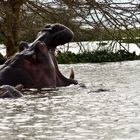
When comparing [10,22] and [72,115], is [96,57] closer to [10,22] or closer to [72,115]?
[10,22]

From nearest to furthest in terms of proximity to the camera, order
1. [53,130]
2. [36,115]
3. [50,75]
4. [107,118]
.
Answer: [53,130] < [107,118] < [36,115] < [50,75]

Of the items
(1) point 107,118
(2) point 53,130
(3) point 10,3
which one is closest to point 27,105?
(1) point 107,118

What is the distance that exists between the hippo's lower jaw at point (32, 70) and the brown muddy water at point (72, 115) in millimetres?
110

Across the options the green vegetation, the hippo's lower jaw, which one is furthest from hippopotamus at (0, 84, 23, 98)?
the green vegetation

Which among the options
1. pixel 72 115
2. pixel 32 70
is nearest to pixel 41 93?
pixel 32 70

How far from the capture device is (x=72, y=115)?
1.76 metres

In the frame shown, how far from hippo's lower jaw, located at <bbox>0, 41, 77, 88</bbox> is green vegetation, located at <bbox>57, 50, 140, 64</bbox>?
137 inches

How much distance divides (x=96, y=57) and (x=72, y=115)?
15.9 ft

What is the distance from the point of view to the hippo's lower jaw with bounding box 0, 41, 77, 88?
275 cm

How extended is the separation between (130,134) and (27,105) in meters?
0.84

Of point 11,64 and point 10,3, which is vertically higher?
point 10,3

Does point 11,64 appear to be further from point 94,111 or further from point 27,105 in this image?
point 94,111

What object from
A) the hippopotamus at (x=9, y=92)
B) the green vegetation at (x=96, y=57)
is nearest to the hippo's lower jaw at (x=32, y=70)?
the hippopotamus at (x=9, y=92)

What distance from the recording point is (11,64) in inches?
111
